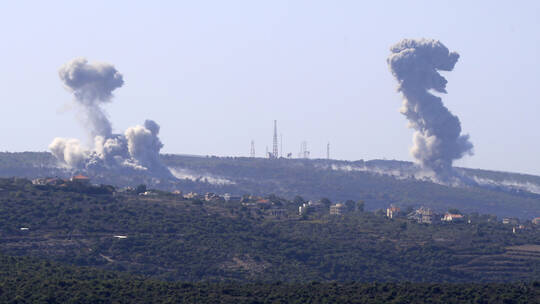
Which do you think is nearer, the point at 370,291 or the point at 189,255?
the point at 370,291

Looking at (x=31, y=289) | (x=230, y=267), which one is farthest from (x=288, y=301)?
(x=230, y=267)

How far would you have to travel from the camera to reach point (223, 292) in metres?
136

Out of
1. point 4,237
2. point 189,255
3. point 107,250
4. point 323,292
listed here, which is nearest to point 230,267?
point 189,255

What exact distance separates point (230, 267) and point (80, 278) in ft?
167

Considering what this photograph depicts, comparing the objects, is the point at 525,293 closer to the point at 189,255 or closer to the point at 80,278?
the point at 80,278

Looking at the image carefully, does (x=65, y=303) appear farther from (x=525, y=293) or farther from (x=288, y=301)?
(x=525, y=293)

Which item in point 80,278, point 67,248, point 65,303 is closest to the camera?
point 65,303

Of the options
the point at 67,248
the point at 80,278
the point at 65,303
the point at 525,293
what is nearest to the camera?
the point at 65,303

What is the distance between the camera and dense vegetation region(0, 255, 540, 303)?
423 feet

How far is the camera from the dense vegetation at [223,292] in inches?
5074

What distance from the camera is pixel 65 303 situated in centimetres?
12556

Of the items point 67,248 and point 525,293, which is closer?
point 525,293

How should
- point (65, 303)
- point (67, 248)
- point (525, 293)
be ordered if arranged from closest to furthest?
point (65, 303) < point (525, 293) < point (67, 248)

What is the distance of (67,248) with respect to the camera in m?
193
